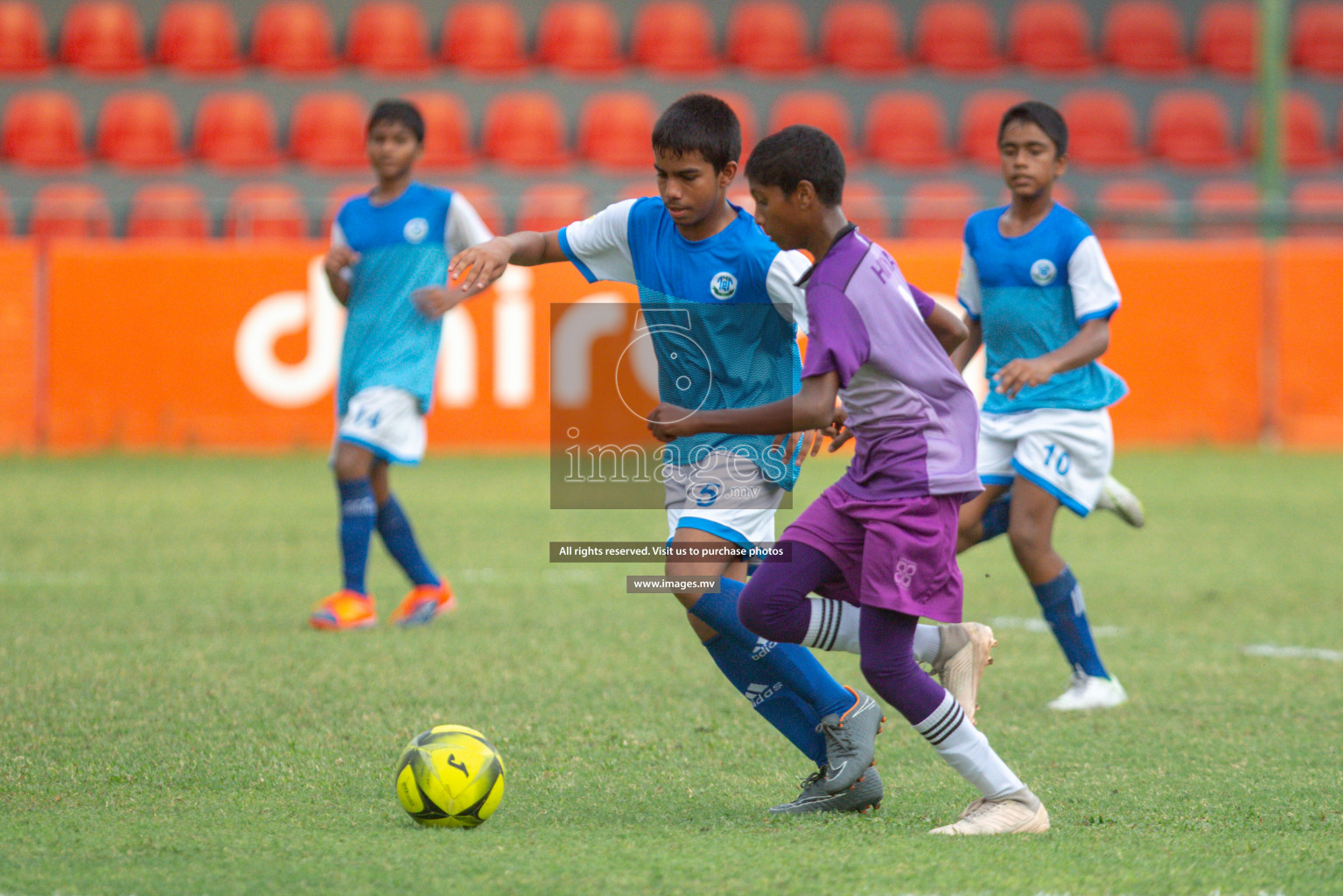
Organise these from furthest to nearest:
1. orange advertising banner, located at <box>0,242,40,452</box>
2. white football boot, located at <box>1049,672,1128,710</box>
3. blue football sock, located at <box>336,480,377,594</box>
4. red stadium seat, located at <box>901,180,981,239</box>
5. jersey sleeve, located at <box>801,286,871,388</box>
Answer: red stadium seat, located at <box>901,180,981,239</box>, orange advertising banner, located at <box>0,242,40,452</box>, blue football sock, located at <box>336,480,377,594</box>, white football boot, located at <box>1049,672,1128,710</box>, jersey sleeve, located at <box>801,286,871,388</box>

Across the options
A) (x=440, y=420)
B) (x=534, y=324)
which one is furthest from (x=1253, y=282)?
(x=440, y=420)

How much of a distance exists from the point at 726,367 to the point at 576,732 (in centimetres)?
128

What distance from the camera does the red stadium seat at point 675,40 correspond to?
57.5 ft

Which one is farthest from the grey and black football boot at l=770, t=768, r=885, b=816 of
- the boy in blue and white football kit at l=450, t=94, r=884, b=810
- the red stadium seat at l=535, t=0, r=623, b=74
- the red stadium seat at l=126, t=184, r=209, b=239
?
the red stadium seat at l=535, t=0, r=623, b=74

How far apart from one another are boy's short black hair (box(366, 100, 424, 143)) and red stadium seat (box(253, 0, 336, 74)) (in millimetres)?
11656

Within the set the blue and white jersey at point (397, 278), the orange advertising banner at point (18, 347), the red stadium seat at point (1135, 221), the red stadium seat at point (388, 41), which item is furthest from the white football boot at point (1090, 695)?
the red stadium seat at point (388, 41)

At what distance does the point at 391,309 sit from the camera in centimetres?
642

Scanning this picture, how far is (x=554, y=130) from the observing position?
16.6 metres

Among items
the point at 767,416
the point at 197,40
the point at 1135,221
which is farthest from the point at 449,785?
the point at 197,40

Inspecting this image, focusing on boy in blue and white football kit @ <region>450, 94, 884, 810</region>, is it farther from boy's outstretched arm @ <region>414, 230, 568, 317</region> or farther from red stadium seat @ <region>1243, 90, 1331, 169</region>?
red stadium seat @ <region>1243, 90, 1331, 169</region>

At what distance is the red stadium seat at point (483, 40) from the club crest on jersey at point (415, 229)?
11.5 m

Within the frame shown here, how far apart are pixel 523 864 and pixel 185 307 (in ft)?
31.5

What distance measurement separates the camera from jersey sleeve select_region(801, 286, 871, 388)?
3191 mm

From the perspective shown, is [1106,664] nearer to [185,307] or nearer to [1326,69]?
[185,307]
